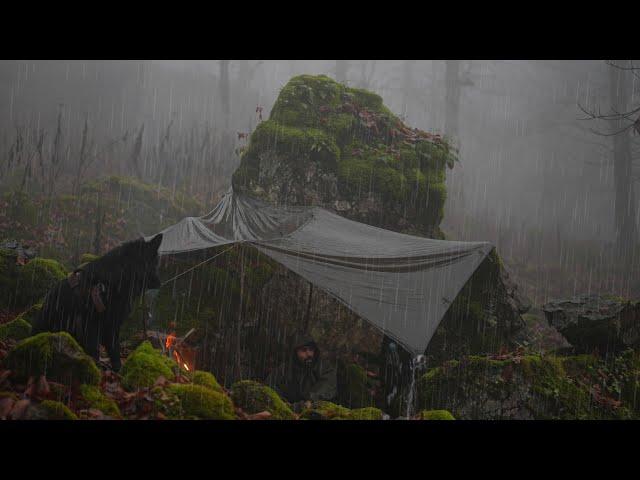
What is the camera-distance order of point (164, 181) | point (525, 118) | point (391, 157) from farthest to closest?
point (525, 118)
point (164, 181)
point (391, 157)

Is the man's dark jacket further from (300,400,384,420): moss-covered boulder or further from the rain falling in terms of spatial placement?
(300,400,384,420): moss-covered boulder

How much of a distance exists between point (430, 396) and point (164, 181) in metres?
10.6

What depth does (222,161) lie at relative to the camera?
14.5m

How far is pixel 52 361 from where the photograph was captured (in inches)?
139

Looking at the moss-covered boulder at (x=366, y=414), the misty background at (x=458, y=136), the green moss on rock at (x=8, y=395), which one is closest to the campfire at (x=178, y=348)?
the moss-covered boulder at (x=366, y=414)

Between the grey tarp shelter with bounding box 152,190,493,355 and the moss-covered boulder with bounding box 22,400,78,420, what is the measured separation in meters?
2.95

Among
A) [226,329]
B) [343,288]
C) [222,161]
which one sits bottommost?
[226,329]

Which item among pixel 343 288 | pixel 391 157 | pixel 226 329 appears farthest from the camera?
pixel 391 157

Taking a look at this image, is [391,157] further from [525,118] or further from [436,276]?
[525,118]

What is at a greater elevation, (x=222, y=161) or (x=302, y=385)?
(x=222, y=161)

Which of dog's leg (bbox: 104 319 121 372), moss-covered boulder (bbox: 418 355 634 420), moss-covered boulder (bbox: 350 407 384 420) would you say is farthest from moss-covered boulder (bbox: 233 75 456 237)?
moss-covered boulder (bbox: 350 407 384 420)

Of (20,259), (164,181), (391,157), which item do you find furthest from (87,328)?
(164,181)

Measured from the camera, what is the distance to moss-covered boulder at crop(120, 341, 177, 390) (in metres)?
3.84

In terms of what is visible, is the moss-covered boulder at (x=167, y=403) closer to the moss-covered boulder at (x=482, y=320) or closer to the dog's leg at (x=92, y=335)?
the dog's leg at (x=92, y=335)
